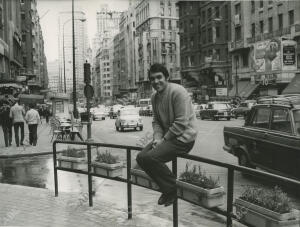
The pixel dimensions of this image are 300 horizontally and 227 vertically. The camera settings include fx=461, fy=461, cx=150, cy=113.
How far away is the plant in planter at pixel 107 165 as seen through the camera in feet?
22.5

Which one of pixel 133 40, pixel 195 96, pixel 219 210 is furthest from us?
pixel 133 40

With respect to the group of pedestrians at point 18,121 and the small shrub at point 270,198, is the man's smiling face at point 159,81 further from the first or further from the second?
the group of pedestrians at point 18,121

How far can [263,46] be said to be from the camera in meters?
48.3

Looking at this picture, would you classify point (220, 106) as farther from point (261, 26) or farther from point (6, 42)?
point (6, 42)

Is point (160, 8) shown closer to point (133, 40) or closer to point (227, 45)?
point (133, 40)

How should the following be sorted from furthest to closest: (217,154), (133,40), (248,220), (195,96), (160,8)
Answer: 1. (133,40)
2. (160,8)
3. (195,96)
4. (217,154)
5. (248,220)

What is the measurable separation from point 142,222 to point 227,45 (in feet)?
189

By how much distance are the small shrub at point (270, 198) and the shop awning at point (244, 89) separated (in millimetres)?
48446

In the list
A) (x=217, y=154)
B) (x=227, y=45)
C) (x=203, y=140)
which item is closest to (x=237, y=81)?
(x=227, y=45)

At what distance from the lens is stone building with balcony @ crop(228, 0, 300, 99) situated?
4462 cm

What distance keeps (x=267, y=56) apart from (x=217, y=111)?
40.3 feet

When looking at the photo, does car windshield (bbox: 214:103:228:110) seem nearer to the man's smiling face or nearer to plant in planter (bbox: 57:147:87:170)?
plant in planter (bbox: 57:147:87:170)

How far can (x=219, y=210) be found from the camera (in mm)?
4637

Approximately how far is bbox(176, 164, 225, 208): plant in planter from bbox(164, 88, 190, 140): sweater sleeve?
0.55 metres
